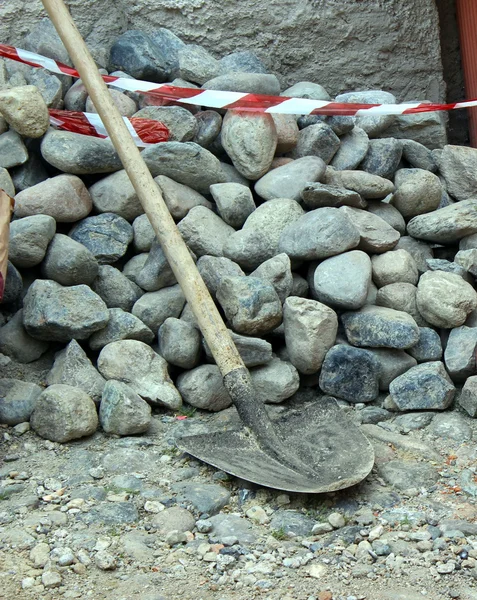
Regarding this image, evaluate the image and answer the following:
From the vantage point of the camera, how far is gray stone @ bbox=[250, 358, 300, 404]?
338 centimetres

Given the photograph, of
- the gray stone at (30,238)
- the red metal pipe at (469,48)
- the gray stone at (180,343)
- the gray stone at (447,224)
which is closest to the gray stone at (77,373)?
the gray stone at (180,343)

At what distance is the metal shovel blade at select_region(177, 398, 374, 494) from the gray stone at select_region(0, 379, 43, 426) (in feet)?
2.02

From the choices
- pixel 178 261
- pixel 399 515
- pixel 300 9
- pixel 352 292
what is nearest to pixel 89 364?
pixel 178 261

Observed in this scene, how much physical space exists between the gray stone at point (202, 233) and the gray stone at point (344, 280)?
1.53 feet

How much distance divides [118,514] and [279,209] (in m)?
1.71

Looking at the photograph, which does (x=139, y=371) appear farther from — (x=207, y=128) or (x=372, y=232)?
(x=207, y=128)

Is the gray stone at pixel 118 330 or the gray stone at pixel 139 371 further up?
the gray stone at pixel 118 330

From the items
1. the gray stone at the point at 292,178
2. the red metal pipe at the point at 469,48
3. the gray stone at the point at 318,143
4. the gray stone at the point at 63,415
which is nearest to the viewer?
the gray stone at the point at 63,415

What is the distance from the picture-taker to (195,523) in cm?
257

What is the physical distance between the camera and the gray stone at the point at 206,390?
338cm

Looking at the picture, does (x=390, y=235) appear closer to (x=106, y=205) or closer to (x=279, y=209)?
(x=279, y=209)

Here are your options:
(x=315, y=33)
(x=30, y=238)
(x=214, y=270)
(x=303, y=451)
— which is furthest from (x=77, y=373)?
(x=315, y=33)

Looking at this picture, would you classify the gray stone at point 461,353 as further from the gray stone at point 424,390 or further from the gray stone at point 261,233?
the gray stone at point 261,233

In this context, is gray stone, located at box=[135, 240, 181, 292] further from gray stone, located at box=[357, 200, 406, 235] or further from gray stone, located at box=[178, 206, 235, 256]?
gray stone, located at box=[357, 200, 406, 235]
